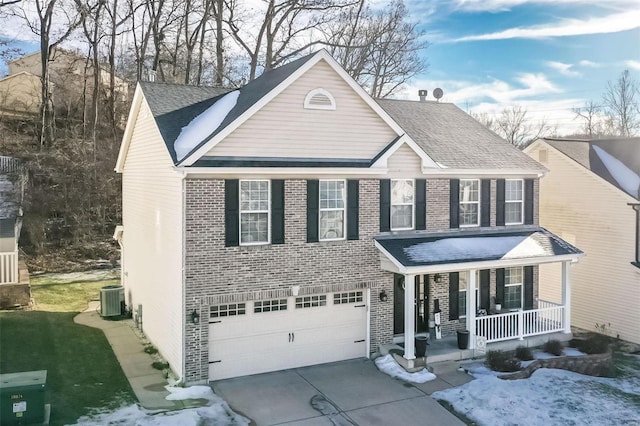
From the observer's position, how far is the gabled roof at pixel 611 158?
2008 centimetres

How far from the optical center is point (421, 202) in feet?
55.0

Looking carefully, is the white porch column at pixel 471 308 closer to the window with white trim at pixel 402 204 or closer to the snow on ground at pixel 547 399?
the snow on ground at pixel 547 399

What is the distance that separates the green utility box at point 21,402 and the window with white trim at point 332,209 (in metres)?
7.57

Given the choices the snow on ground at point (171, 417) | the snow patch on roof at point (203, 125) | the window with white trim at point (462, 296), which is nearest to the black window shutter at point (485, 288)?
the window with white trim at point (462, 296)

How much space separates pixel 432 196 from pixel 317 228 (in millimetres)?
4131

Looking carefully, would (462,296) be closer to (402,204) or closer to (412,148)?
(402,204)

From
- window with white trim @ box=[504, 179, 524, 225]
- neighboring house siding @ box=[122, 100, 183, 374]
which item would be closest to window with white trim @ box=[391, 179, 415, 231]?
window with white trim @ box=[504, 179, 524, 225]

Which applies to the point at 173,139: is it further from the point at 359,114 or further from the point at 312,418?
the point at 312,418

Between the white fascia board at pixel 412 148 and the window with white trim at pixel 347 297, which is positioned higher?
the white fascia board at pixel 412 148

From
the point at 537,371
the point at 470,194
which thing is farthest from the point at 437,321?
the point at 470,194

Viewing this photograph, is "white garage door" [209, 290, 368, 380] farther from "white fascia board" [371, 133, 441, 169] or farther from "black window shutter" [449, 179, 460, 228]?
"black window shutter" [449, 179, 460, 228]

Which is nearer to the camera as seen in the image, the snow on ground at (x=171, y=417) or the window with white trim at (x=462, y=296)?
the snow on ground at (x=171, y=417)

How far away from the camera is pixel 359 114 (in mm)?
15469

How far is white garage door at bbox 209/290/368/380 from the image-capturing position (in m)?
14.0
